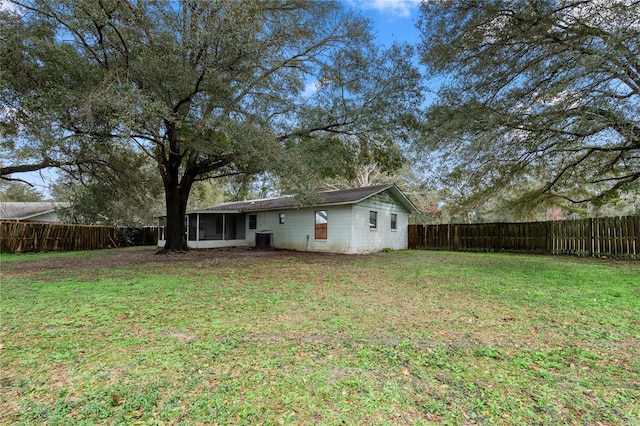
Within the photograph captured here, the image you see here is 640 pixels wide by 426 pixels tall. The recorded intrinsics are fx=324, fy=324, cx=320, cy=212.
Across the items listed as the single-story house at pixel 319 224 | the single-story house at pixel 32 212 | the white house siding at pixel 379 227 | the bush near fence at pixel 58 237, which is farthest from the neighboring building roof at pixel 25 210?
the white house siding at pixel 379 227

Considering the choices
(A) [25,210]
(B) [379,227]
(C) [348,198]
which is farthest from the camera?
(A) [25,210]

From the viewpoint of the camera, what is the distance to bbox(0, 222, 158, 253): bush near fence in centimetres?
1489

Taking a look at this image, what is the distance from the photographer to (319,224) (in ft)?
51.2

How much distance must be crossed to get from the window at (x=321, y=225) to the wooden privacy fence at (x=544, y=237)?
6265 mm

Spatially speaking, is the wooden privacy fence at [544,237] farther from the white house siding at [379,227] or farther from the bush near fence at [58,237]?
the bush near fence at [58,237]

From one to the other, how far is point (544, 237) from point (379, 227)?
23.8ft

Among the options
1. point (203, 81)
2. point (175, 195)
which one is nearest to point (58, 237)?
point (175, 195)

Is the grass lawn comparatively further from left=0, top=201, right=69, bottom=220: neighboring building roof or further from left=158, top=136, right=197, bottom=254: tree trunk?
left=0, top=201, right=69, bottom=220: neighboring building roof

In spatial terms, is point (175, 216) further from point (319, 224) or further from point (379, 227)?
point (379, 227)

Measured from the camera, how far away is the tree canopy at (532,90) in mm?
7219

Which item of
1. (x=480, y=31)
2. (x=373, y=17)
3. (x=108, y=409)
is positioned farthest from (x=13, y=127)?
(x=480, y=31)

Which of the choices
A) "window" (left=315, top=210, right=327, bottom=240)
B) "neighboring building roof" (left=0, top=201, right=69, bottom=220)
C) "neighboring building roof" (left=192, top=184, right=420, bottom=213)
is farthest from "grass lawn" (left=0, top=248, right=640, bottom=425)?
"neighboring building roof" (left=0, top=201, right=69, bottom=220)

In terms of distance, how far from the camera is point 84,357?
3129 mm

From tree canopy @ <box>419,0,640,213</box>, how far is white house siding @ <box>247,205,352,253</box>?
5289 mm
